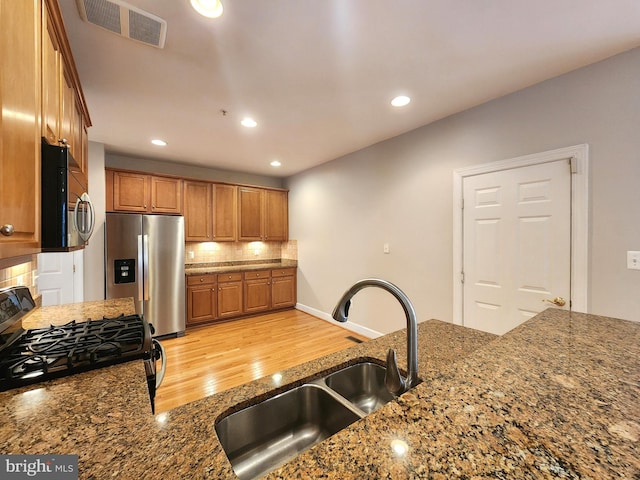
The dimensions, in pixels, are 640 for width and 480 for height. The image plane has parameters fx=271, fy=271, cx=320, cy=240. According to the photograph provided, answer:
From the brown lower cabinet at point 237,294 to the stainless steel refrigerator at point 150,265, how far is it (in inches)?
11.2

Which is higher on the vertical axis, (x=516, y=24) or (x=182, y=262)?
(x=516, y=24)

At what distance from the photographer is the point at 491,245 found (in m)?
2.43

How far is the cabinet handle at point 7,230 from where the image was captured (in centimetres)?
72

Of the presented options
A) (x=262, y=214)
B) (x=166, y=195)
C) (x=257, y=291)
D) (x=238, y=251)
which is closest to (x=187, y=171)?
(x=166, y=195)

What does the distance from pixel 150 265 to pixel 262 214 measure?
198 cm

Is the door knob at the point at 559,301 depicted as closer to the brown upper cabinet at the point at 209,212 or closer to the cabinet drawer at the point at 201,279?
the cabinet drawer at the point at 201,279

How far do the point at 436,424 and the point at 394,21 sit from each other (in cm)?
188

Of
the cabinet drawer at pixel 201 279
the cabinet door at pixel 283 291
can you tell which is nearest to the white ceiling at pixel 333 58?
the cabinet drawer at pixel 201 279

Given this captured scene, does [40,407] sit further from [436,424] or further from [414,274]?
[414,274]

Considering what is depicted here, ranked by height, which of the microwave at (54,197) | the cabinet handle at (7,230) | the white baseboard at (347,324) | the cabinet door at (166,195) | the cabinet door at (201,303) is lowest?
the white baseboard at (347,324)

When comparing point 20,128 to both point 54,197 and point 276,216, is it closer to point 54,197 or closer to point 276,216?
point 54,197

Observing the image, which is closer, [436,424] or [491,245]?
[436,424]

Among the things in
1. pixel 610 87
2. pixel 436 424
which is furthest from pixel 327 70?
pixel 436 424

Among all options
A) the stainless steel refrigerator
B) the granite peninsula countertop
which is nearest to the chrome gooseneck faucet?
the granite peninsula countertop
